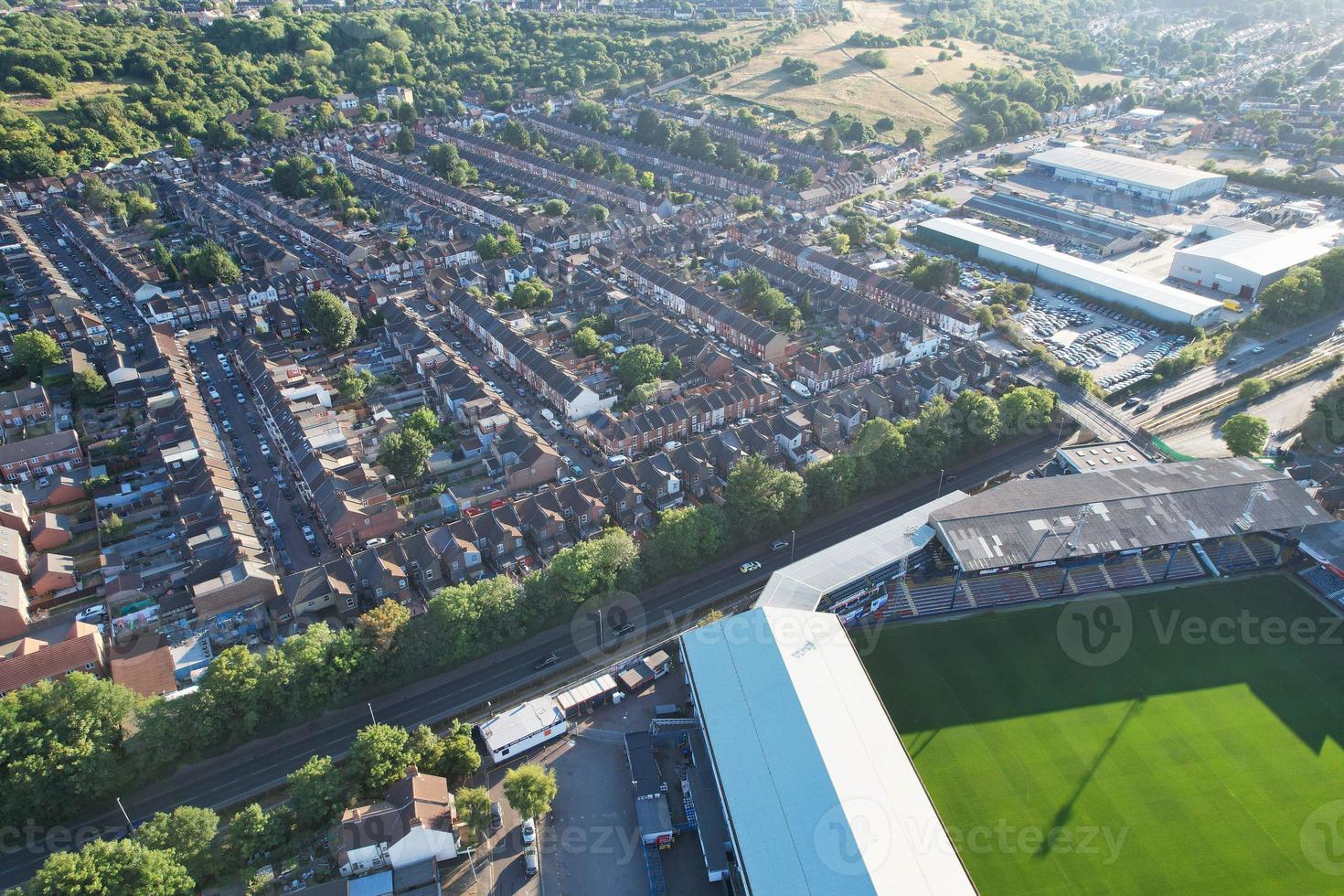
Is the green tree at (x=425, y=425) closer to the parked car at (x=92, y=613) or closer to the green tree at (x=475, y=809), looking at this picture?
the parked car at (x=92, y=613)

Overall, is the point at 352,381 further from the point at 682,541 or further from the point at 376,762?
the point at 376,762

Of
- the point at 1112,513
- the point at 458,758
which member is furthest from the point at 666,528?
the point at 1112,513

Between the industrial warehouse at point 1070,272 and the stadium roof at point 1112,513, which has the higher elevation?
the industrial warehouse at point 1070,272

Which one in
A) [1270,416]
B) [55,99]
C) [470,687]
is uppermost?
[1270,416]

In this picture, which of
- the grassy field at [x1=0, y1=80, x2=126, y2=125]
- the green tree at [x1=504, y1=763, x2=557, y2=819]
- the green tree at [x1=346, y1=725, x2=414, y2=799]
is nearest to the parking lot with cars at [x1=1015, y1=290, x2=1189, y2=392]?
the green tree at [x1=504, y1=763, x2=557, y2=819]

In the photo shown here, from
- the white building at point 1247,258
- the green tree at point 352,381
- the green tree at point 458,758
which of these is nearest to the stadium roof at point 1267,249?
the white building at point 1247,258

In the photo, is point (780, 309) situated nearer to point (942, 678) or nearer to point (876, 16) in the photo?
point (942, 678)

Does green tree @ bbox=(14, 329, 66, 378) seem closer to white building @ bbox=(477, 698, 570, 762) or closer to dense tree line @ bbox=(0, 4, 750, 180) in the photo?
white building @ bbox=(477, 698, 570, 762)
